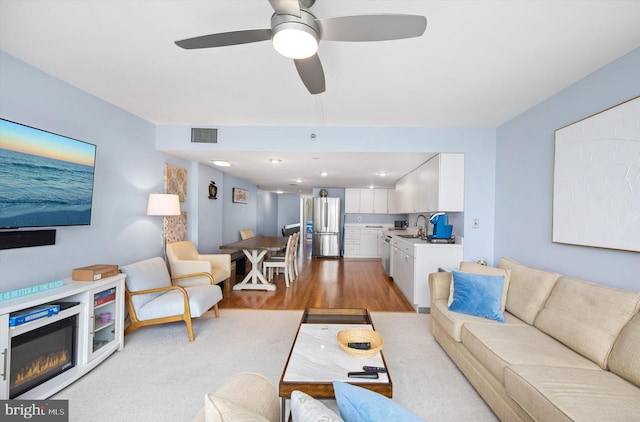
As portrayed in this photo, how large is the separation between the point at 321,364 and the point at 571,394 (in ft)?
4.15

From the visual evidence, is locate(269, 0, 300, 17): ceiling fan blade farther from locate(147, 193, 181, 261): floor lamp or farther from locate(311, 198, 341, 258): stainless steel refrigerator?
locate(311, 198, 341, 258): stainless steel refrigerator

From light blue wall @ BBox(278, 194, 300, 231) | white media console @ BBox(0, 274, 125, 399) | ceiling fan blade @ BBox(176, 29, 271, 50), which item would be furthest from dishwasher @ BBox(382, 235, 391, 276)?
light blue wall @ BBox(278, 194, 300, 231)

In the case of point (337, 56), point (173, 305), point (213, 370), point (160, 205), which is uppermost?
point (337, 56)

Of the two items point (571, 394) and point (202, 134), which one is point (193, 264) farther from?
point (571, 394)

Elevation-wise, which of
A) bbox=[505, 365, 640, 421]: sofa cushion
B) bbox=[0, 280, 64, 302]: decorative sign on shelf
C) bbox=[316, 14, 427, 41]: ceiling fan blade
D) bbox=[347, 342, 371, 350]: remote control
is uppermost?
bbox=[316, 14, 427, 41]: ceiling fan blade

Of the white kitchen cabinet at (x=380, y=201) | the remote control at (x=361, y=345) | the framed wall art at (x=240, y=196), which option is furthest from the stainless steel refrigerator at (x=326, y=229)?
the remote control at (x=361, y=345)

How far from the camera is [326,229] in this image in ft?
25.9

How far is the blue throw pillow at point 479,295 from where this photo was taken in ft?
7.55

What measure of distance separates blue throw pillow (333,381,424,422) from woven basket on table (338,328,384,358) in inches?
36.7

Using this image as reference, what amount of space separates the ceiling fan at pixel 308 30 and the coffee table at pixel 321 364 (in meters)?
1.76

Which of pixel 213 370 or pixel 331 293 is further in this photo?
pixel 331 293

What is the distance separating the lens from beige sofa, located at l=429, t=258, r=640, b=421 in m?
1.31

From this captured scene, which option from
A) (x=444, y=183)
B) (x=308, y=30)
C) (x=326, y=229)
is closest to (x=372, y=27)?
(x=308, y=30)

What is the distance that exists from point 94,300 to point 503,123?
15.5 feet
